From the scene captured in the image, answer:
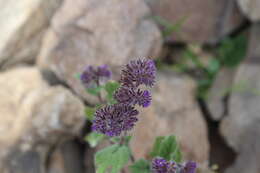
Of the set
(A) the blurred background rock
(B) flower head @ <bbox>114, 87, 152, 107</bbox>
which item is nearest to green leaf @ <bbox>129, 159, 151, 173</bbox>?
(B) flower head @ <bbox>114, 87, 152, 107</bbox>

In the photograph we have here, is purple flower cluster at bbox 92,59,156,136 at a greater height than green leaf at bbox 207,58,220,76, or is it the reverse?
green leaf at bbox 207,58,220,76

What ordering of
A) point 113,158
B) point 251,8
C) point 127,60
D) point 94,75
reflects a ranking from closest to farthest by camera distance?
point 113,158, point 94,75, point 127,60, point 251,8

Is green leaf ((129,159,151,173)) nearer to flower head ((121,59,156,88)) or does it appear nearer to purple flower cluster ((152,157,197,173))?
purple flower cluster ((152,157,197,173))

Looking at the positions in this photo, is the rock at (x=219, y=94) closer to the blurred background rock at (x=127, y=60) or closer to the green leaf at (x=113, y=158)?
the blurred background rock at (x=127, y=60)

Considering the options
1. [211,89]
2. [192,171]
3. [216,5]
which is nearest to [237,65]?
[211,89]

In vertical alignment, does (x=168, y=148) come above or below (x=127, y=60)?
below

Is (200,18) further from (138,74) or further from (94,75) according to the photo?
(138,74)

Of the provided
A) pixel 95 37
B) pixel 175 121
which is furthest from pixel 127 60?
pixel 175 121
